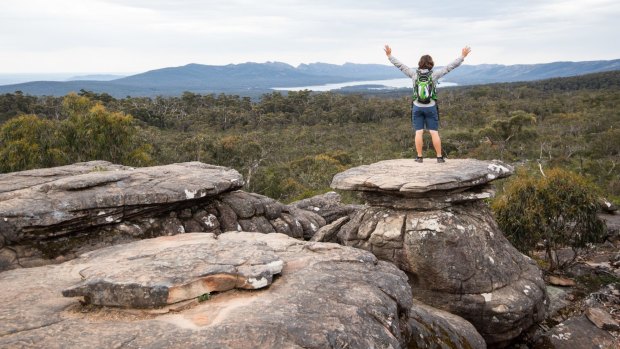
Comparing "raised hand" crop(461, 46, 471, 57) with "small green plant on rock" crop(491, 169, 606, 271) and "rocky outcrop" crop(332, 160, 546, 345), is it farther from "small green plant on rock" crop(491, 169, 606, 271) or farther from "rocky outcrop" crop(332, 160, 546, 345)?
"small green plant on rock" crop(491, 169, 606, 271)

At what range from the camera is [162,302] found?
6730 millimetres

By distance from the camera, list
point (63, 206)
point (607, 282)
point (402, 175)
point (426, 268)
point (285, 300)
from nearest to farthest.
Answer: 1. point (285, 300)
2. point (63, 206)
3. point (426, 268)
4. point (402, 175)
5. point (607, 282)

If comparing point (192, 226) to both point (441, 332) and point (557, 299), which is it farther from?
point (557, 299)

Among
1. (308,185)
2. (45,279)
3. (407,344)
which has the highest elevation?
(45,279)

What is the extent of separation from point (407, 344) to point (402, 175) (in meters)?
4.97

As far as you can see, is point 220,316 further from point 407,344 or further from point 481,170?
point 481,170

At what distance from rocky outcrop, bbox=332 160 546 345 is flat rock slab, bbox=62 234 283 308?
4.72 meters

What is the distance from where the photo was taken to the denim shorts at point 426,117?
1257cm

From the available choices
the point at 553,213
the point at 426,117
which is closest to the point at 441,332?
the point at 426,117

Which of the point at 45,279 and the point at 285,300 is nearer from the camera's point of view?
the point at 285,300

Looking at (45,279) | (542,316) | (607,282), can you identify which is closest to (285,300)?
(45,279)

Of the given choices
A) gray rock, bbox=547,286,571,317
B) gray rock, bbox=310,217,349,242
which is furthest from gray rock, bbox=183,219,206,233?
gray rock, bbox=547,286,571,317

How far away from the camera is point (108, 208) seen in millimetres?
11078

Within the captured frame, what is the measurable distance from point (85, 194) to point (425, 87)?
8995 millimetres
